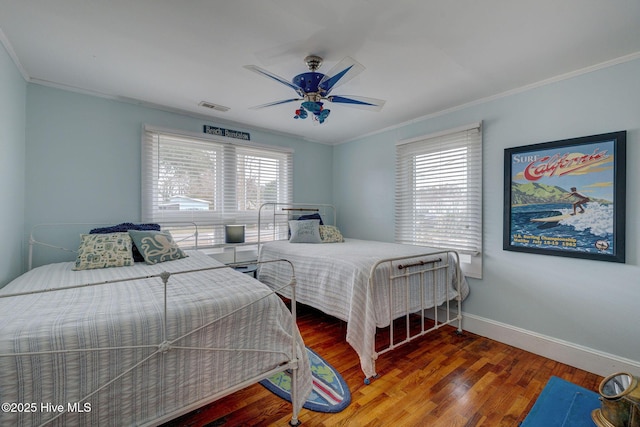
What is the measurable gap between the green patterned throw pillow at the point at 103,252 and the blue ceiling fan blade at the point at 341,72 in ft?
6.80

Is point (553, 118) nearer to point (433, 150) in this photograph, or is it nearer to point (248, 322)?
point (433, 150)

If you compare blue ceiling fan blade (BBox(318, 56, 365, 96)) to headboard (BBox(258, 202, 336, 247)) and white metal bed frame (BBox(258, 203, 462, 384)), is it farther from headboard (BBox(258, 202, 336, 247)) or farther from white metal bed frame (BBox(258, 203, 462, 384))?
headboard (BBox(258, 202, 336, 247))

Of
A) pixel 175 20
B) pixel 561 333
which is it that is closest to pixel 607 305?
pixel 561 333

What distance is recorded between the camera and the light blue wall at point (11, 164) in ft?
6.42

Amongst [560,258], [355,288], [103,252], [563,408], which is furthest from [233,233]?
[560,258]

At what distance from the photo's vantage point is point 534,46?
1919mm

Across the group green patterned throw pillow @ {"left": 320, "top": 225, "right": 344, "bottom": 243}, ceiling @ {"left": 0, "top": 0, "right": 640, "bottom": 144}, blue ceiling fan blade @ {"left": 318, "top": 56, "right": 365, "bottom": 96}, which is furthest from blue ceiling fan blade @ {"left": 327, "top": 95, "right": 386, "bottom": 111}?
green patterned throw pillow @ {"left": 320, "top": 225, "right": 344, "bottom": 243}

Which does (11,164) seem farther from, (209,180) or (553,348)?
(553,348)

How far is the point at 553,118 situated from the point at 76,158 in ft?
14.2

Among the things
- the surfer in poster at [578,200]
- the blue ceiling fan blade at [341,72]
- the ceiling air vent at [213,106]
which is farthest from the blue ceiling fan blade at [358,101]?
the surfer in poster at [578,200]

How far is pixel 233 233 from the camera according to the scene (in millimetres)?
3480

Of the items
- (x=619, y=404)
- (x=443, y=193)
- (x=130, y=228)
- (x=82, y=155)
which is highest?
(x=82, y=155)

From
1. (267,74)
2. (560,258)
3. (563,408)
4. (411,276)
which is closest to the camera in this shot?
(563,408)

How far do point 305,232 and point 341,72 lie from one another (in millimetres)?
2074
